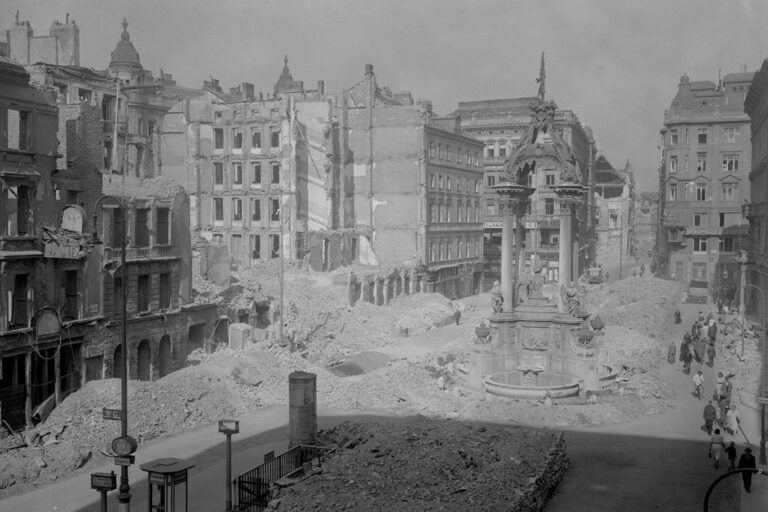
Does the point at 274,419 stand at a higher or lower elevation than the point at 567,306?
→ lower

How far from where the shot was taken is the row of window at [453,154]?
66312 millimetres

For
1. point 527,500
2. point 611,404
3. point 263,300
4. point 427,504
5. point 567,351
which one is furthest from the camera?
point 263,300

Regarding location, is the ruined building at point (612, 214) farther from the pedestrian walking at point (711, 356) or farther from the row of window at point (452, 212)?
the pedestrian walking at point (711, 356)

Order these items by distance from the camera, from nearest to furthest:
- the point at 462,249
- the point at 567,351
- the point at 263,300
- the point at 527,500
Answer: the point at 527,500, the point at 567,351, the point at 263,300, the point at 462,249

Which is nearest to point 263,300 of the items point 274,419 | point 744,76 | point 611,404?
point 274,419

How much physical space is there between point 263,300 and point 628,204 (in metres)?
83.7

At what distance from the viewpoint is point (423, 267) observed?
6456 cm

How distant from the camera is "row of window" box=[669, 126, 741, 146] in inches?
2852

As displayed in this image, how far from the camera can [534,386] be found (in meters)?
31.0

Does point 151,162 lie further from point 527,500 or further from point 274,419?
point 527,500

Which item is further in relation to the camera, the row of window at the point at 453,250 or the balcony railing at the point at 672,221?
the balcony railing at the point at 672,221

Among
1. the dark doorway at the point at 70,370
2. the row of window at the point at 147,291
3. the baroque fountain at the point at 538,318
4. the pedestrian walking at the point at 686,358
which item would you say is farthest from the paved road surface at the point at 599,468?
the row of window at the point at 147,291

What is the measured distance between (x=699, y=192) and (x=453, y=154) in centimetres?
2283

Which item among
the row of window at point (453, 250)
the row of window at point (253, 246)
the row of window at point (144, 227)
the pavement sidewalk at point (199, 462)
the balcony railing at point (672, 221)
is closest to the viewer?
the pavement sidewalk at point (199, 462)
